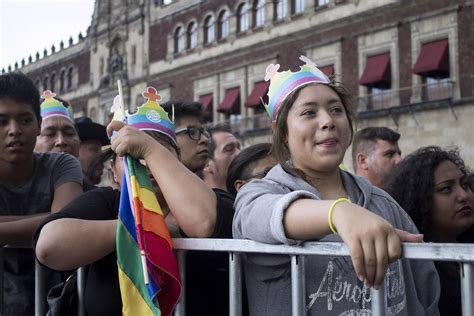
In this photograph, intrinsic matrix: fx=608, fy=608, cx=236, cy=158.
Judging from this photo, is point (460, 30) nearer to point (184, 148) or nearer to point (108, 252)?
point (184, 148)

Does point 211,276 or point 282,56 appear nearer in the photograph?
point 211,276

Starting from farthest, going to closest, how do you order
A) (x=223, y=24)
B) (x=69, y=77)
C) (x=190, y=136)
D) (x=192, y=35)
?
(x=69, y=77)
(x=192, y=35)
(x=223, y=24)
(x=190, y=136)

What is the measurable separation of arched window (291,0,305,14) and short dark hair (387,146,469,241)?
19.9 meters

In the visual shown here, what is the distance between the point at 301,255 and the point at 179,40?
Answer: 26969 millimetres

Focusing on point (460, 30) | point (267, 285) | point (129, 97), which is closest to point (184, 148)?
point (267, 285)

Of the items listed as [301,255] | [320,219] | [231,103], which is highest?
[231,103]

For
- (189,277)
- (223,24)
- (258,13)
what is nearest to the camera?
(189,277)

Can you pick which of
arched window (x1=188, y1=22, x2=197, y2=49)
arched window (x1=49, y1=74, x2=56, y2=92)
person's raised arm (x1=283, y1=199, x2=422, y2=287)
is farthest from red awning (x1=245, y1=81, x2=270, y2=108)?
person's raised arm (x1=283, y1=199, x2=422, y2=287)

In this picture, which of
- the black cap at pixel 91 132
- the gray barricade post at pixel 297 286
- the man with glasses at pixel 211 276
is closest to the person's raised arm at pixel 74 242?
the man with glasses at pixel 211 276

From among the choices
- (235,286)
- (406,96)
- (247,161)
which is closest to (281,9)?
(406,96)

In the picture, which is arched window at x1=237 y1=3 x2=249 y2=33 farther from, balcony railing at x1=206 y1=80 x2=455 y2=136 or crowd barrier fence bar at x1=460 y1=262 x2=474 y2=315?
crowd barrier fence bar at x1=460 y1=262 x2=474 y2=315

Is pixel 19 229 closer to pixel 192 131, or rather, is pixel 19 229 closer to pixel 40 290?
pixel 40 290

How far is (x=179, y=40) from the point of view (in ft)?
91.8

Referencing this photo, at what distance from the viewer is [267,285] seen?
199 centimetres
